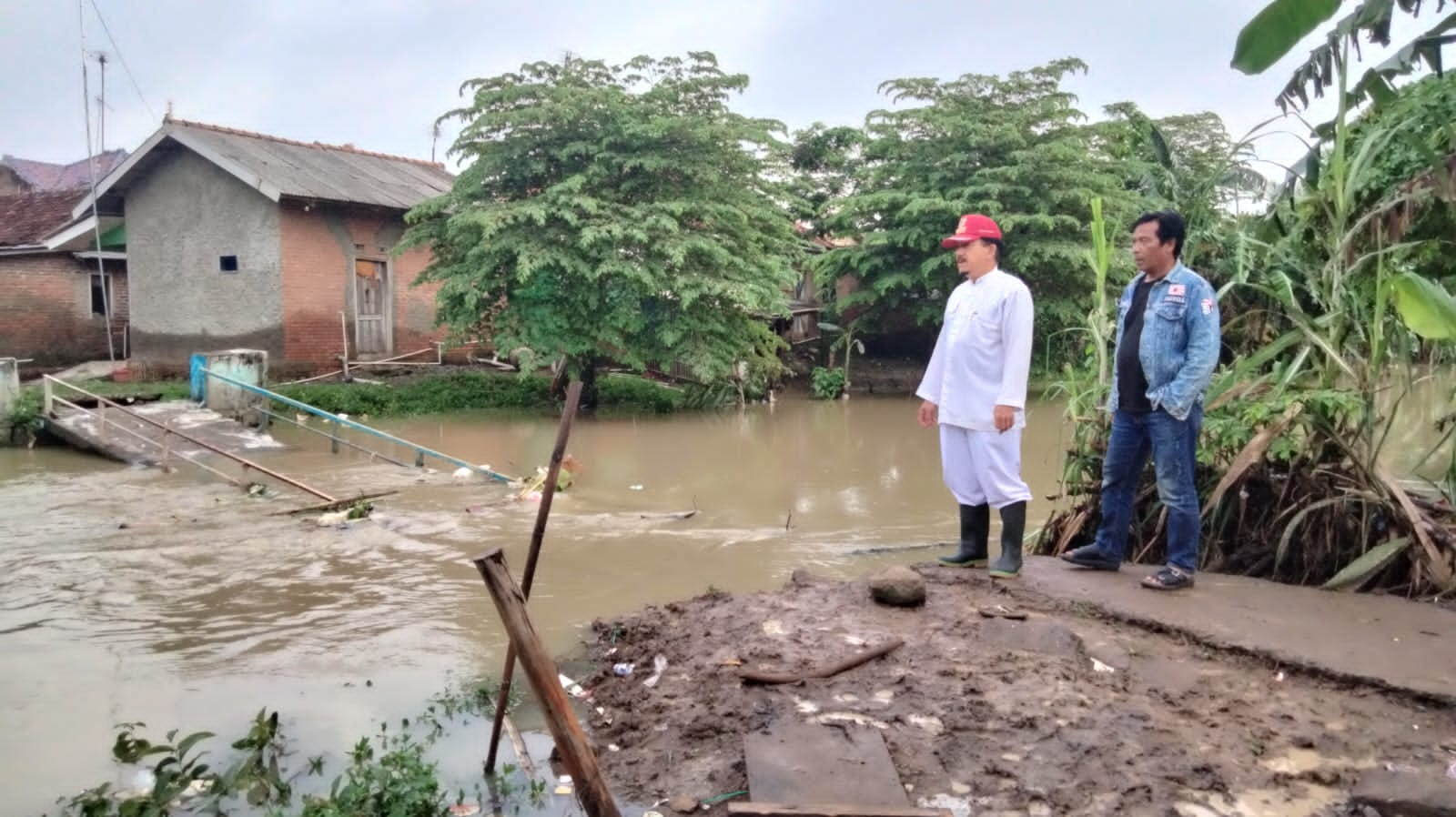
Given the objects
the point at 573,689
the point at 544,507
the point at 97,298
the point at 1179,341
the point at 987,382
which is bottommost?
the point at 573,689

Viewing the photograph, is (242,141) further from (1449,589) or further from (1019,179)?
(1449,589)

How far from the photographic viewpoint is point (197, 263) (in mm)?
16469

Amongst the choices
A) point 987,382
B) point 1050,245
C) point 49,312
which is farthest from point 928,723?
point 49,312

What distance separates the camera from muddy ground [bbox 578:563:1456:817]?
2.84m

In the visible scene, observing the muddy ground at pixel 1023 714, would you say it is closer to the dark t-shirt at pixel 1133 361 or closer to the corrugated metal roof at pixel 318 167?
the dark t-shirt at pixel 1133 361

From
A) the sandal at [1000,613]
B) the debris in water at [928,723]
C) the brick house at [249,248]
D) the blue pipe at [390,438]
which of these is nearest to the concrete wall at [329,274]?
the brick house at [249,248]

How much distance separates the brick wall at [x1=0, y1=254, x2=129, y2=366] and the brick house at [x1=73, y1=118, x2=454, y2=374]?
0.98 meters

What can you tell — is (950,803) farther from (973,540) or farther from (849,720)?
(973,540)

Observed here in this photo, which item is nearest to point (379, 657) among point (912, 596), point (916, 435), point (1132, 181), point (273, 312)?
point (912, 596)

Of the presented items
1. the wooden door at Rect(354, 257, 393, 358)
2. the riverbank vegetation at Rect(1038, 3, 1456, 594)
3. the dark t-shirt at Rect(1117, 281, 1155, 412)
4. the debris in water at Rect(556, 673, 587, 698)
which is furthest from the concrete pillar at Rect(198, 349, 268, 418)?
the dark t-shirt at Rect(1117, 281, 1155, 412)

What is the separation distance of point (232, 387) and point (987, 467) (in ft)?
33.7

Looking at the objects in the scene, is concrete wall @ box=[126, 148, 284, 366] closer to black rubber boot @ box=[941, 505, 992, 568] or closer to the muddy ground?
the muddy ground

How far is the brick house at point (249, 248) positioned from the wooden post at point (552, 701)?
45.8 ft

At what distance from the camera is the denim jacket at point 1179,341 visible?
13.6 ft
